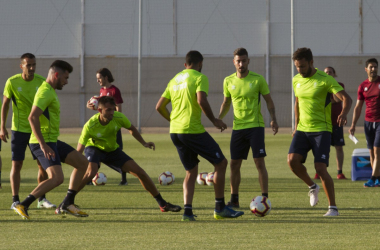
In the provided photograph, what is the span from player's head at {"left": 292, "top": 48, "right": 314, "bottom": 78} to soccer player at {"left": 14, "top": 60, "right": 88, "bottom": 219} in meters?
2.88

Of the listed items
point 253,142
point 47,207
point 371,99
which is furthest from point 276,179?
point 47,207

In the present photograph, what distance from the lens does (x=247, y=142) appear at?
31.1 feet

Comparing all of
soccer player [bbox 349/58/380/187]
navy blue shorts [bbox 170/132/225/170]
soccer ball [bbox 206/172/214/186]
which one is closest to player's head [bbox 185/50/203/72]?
navy blue shorts [bbox 170/132/225/170]

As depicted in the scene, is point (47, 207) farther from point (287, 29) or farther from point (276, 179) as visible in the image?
point (287, 29)

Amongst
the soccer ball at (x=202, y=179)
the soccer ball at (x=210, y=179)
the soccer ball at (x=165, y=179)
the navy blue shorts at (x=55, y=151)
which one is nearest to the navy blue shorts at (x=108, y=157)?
the navy blue shorts at (x=55, y=151)

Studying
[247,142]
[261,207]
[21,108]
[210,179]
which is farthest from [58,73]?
[210,179]

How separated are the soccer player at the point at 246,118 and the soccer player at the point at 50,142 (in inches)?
86.2

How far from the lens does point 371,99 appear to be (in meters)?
12.3

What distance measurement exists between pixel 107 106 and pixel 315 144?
2.81 meters

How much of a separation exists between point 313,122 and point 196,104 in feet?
5.40

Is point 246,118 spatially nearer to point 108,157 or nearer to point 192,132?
point 192,132

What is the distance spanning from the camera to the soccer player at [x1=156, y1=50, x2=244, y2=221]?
26.7 ft

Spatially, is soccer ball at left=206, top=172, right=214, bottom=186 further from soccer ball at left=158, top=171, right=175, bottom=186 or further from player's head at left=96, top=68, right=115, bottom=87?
player's head at left=96, top=68, right=115, bottom=87

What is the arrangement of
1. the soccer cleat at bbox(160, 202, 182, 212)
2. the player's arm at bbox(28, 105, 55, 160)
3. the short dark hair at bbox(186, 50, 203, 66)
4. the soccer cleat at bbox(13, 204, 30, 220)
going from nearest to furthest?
the player's arm at bbox(28, 105, 55, 160) < the soccer cleat at bbox(13, 204, 30, 220) < the short dark hair at bbox(186, 50, 203, 66) < the soccer cleat at bbox(160, 202, 182, 212)
